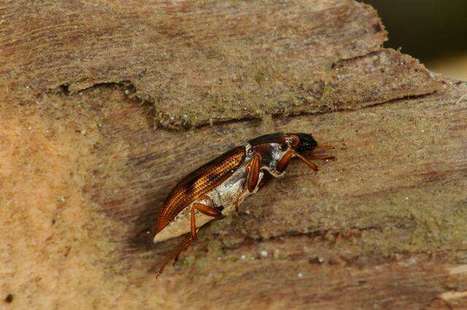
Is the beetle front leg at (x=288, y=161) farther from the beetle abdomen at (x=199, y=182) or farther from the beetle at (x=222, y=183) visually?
the beetle abdomen at (x=199, y=182)

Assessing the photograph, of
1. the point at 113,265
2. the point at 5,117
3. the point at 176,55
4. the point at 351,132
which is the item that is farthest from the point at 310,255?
the point at 5,117

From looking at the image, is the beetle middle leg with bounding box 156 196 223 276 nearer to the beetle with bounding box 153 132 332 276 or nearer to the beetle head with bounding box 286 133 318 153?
the beetle with bounding box 153 132 332 276

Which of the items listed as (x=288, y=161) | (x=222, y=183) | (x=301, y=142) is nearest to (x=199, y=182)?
(x=222, y=183)

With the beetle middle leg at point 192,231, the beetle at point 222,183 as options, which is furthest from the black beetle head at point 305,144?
the beetle middle leg at point 192,231

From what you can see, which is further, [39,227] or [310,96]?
[310,96]

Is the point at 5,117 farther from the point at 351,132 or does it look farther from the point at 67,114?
the point at 351,132

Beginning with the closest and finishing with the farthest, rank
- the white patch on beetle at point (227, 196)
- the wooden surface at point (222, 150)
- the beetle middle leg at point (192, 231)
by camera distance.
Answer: the wooden surface at point (222, 150), the beetle middle leg at point (192, 231), the white patch on beetle at point (227, 196)
